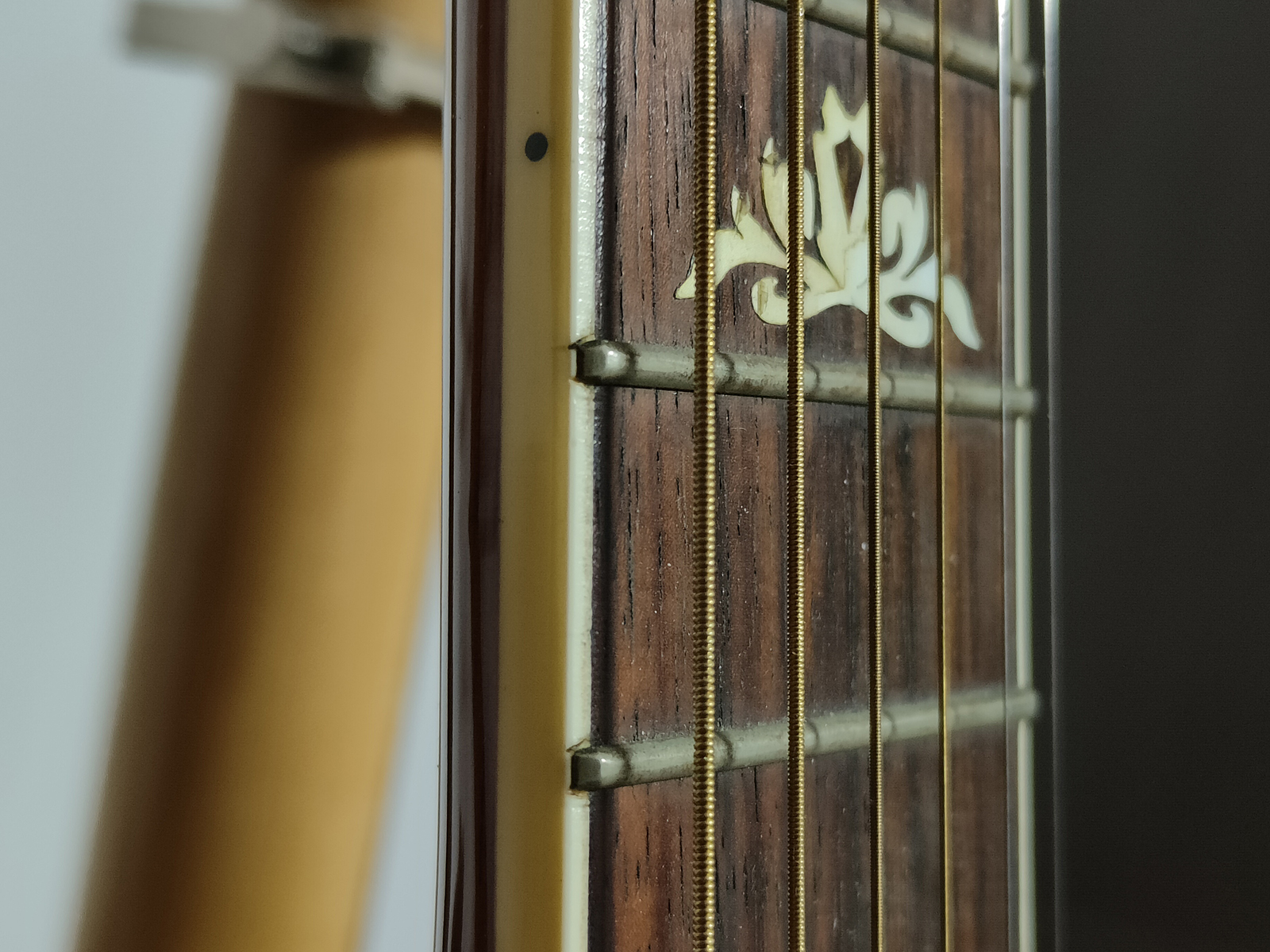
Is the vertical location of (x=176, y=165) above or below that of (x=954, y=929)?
above

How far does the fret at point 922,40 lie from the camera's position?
0.30 meters

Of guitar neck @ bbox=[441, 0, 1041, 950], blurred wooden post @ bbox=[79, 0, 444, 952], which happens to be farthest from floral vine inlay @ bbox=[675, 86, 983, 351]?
blurred wooden post @ bbox=[79, 0, 444, 952]

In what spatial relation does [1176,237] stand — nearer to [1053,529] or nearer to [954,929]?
[1053,529]

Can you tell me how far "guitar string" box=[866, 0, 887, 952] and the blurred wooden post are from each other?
0.19 meters

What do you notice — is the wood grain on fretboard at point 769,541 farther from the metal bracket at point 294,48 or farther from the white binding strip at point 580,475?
the metal bracket at point 294,48

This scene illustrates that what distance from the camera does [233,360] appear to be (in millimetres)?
402

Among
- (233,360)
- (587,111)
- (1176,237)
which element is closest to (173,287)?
(233,360)

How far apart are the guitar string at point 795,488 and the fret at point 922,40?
57mm

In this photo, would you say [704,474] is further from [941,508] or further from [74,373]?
[74,373]

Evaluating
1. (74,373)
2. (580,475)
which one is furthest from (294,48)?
(580,475)

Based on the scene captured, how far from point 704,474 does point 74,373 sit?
26 cm

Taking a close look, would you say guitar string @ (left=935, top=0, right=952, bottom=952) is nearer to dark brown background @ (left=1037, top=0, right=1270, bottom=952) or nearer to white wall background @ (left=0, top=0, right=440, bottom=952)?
dark brown background @ (left=1037, top=0, right=1270, bottom=952)

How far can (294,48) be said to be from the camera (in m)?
0.41

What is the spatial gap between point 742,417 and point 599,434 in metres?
0.04
